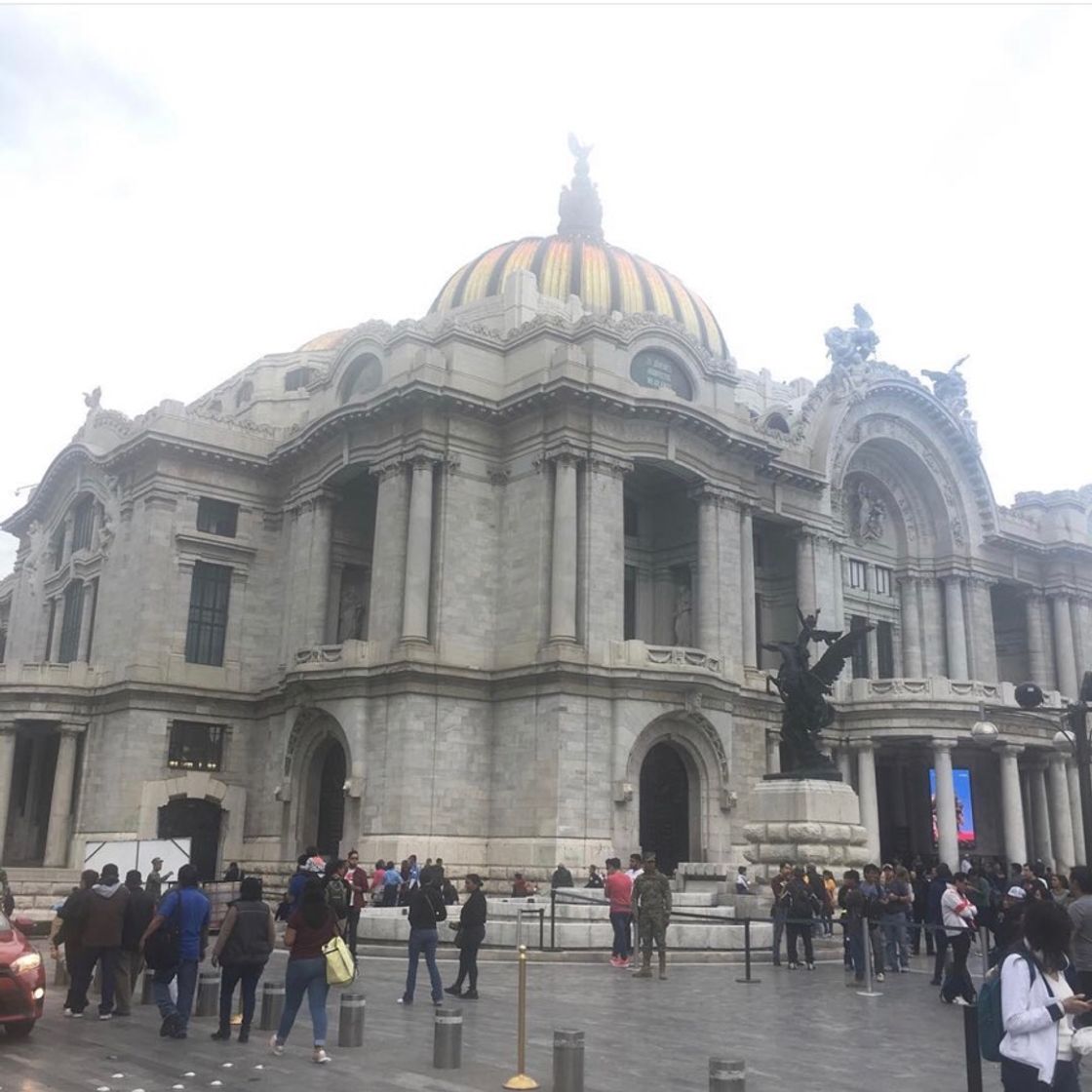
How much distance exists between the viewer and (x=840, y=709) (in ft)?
139

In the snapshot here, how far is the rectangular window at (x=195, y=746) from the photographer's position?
40.3 meters

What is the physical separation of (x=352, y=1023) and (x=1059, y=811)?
3781cm

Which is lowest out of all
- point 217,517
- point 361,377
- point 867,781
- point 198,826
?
point 198,826

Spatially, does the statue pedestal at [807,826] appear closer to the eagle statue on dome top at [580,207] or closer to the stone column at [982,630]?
the stone column at [982,630]

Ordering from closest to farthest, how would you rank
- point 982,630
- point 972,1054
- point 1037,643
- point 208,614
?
point 972,1054, point 208,614, point 982,630, point 1037,643

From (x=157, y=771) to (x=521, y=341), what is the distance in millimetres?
18559

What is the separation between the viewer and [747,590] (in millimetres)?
40344

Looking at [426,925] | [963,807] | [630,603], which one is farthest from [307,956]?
[963,807]

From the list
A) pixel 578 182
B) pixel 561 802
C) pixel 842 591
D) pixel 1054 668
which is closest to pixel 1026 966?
pixel 561 802

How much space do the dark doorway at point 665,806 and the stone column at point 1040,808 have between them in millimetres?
15015

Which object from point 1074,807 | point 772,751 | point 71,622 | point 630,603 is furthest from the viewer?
point 71,622

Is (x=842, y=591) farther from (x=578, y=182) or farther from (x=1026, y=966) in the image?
(x=1026, y=966)

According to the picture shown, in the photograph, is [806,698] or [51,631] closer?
[806,698]

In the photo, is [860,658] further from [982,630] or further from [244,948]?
[244,948]
